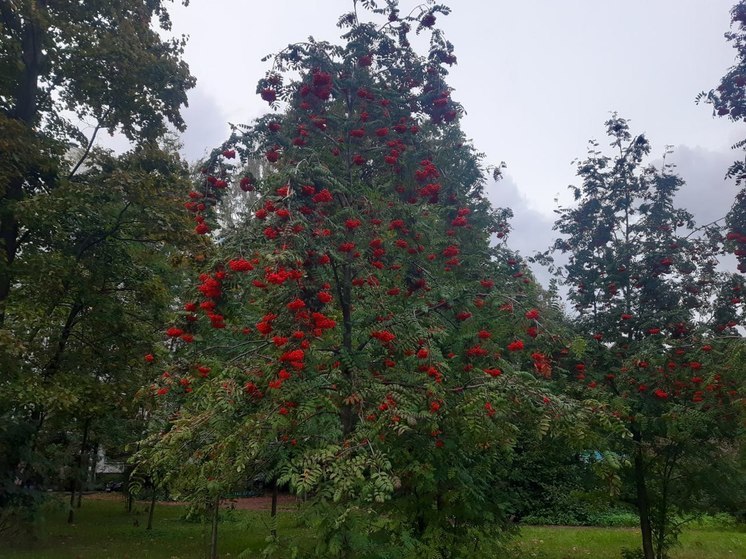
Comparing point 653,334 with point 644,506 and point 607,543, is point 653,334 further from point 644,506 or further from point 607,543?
point 607,543

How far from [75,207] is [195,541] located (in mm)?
9198

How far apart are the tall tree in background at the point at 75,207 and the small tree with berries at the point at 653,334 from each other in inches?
299

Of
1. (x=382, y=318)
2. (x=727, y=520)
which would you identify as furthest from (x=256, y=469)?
(x=727, y=520)

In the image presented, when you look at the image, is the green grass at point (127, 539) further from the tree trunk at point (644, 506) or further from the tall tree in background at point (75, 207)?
the tree trunk at point (644, 506)

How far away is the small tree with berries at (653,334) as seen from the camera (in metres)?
8.18

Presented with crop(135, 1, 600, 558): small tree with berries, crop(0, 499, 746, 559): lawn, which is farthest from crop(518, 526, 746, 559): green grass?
crop(135, 1, 600, 558): small tree with berries

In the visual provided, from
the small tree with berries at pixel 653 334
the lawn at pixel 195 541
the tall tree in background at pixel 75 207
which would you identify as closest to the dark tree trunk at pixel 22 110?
the tall tree in background at pixel 75 207

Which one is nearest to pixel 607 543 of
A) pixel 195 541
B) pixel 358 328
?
pixel 195 541

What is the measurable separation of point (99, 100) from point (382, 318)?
310 inches

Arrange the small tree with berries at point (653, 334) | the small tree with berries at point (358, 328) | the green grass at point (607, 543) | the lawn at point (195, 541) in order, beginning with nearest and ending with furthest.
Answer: the small tree with berries at point (358, 328), the small tree with berries at point (653, 334), the lawn at point (195, 541), the green grass at point (607, 543)

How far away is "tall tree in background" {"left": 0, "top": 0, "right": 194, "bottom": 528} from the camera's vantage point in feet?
28.6

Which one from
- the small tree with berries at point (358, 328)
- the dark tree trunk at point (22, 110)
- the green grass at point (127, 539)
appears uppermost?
the dark tree trunk at point (22, 110)

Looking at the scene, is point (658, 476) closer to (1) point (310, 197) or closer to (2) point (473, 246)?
(2) point (473, 246)

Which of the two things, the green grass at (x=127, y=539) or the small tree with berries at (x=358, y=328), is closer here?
the small tree with berries at (x=358, y=328)
